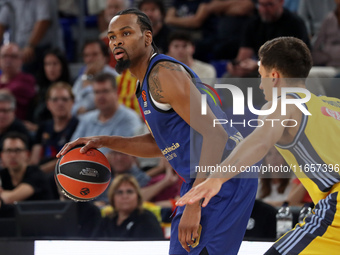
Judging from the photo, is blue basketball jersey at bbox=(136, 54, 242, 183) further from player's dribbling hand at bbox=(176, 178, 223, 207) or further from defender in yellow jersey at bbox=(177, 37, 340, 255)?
player's dribbling hand at bbox=(176, 178, 223, 207)

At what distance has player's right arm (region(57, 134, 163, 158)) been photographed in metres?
3.81

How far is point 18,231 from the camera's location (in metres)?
5.64

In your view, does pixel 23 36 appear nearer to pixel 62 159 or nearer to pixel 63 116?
pixel 63 116

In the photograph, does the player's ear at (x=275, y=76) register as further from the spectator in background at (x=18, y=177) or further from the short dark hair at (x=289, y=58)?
the spectator in background at (x=18, y=177)

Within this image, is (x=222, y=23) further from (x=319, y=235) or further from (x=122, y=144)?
(x=319, y=235)

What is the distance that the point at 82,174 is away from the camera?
3.75 m

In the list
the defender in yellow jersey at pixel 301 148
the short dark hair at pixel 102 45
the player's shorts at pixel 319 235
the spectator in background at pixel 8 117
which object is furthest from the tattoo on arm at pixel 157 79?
the short dark hair at pixel 102 45

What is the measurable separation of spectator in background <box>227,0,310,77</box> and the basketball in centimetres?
358

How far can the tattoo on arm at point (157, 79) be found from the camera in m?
3.31

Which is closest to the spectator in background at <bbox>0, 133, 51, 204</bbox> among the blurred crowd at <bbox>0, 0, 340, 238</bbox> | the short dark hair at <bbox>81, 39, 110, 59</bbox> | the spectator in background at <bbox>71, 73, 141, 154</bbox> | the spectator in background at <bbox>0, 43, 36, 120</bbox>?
the blurred crowd at <bbox>0, 0, 340, 238</bbox>

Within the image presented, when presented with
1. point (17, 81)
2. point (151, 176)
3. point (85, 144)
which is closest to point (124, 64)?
point (85, 144)

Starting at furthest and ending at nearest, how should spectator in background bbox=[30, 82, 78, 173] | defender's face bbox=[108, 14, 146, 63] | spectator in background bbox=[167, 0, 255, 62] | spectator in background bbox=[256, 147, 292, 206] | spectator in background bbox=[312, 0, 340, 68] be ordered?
spectator in background bbox=[167, 0, 255, 62] < spectator in background bbox=[312, 0, 340, 68] < spectator in background bbox=[30, 82, 78, 173] < spectator in background bbox=[256, 147, 292, 206] < defender's face bbox=[108, 14, 146, 63]

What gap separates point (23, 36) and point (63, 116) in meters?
2.45

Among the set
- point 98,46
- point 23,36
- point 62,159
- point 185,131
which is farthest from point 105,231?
point 23,36
